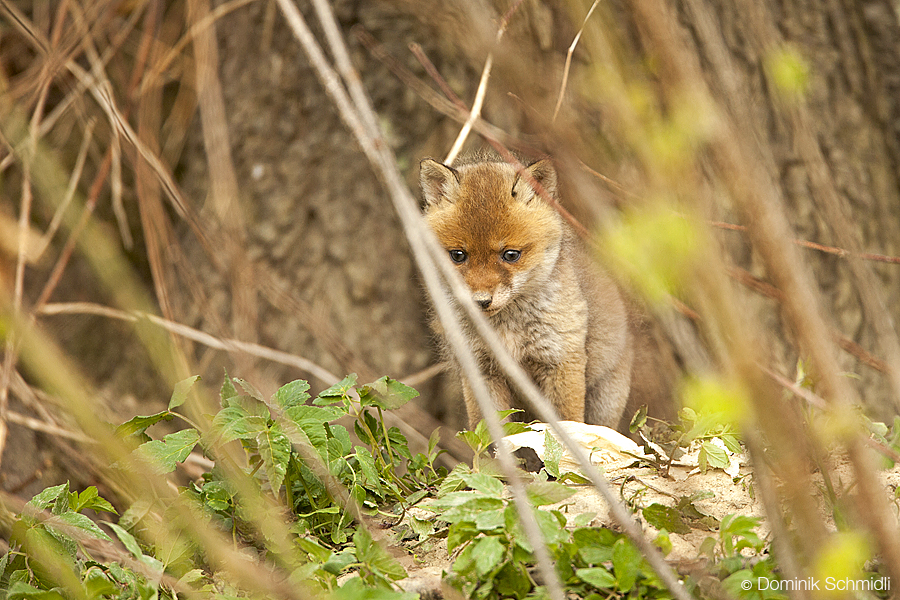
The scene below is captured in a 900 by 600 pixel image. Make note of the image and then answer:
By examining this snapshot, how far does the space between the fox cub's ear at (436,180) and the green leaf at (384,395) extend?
1.17m

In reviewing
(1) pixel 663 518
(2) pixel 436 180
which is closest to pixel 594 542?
(1) pixel 663 518

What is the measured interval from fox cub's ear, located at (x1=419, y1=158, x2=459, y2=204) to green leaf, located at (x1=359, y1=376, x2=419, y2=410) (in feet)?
3.84

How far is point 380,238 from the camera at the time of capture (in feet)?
15.9

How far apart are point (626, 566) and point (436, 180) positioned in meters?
2.03

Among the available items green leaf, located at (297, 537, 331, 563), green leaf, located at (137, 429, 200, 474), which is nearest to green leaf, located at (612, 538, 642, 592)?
green leaf, located at (297, 537, 331, 563)

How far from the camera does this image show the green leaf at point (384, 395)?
236cm

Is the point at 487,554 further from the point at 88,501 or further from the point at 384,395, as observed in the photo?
the point at 88,501

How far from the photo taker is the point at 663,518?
6.34ft

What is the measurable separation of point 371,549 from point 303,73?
12.6 feet

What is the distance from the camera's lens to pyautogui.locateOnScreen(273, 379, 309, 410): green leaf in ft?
7.25

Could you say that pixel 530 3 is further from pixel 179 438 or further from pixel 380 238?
pixel 380 238

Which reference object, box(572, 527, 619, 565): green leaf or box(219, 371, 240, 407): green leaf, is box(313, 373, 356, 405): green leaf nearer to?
box(219, 371, 240, 407): green leaf

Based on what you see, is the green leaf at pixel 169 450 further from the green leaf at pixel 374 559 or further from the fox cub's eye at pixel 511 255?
the fox cub's eye at pixel 511 255

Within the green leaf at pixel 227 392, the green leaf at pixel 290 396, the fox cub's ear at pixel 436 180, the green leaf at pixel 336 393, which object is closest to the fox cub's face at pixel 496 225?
the fox cub's ear at pixel 436 180
